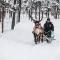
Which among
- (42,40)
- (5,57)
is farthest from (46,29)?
(5,57)

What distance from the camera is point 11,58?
14867mm

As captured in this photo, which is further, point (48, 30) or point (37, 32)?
point (48, 30)

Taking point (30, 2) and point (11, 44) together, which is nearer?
point (11, 44)

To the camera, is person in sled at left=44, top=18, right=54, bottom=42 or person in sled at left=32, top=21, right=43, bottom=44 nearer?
person in sled at left=32, top=21, right=43, bottom=44

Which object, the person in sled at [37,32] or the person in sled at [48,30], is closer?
the person in sled at [37,32]

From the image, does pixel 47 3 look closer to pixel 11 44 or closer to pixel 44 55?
pixel 11 44

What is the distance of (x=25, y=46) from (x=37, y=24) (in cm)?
186

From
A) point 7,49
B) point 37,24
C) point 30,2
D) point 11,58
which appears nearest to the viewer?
point 11,58

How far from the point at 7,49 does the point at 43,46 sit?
8.22 feet

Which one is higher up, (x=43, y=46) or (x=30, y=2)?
(x=30, y=2)

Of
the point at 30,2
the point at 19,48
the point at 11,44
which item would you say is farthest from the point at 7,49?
the point at 30,2

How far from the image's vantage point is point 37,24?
62.4 feet

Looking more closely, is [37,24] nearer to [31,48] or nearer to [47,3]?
[31,48]

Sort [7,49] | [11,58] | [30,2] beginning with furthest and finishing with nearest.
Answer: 1. [30,2]
2. [7,49]
3. [11,58]
